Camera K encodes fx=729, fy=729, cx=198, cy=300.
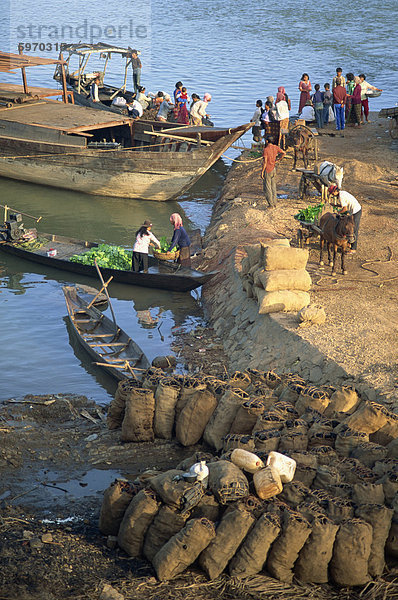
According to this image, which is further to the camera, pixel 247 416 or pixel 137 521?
pixel 247 416

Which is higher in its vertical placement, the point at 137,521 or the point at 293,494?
the point at 293,494

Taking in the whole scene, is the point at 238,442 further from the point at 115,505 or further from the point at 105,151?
the point at 105,151

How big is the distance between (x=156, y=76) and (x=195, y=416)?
116ft

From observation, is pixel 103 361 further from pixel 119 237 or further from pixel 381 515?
pixel 119 237

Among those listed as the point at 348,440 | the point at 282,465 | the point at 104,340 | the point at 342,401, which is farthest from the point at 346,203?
the point at 282,465

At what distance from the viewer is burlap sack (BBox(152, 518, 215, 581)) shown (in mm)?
7961

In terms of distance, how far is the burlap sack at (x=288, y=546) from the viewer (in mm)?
7875

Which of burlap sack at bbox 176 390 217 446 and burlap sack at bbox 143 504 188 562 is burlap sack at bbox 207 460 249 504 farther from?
burlap sack at bbox 176 390 217 446

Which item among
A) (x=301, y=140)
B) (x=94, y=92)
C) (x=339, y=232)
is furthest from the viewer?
(x=94, y=92)

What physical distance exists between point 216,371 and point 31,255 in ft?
23.8

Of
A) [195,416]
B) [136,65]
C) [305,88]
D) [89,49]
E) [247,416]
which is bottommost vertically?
[195,416]

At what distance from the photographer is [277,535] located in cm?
794

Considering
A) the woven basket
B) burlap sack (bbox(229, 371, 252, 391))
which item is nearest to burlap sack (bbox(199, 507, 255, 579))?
burlap sack (bbox(229, 371, 252, 391))

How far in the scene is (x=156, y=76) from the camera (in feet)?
140
